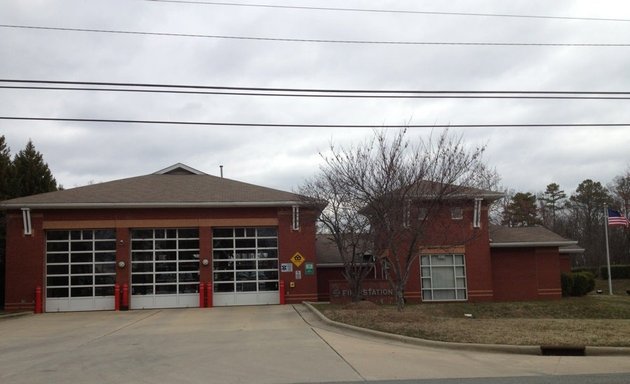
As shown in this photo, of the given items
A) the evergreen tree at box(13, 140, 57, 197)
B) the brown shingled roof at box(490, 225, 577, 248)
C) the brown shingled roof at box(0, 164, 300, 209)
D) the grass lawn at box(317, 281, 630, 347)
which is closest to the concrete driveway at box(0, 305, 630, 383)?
the grass lawn at box(317, 281, 630, 347)

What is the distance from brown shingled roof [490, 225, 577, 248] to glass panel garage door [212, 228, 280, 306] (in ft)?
38.8

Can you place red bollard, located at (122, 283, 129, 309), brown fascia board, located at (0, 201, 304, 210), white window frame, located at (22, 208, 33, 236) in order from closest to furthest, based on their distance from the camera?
brown fascia board, located at (0, 201, 304, 210) → white window frame, located at (22, 208, 33, 236) → red bollard, located at (122, 283, 129, 309)

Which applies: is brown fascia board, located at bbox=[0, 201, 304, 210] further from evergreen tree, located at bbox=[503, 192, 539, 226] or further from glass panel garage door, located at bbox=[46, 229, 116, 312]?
evergreen tree, located at bbox=[503, 192, 539, 226]

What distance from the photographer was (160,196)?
30.3 meters

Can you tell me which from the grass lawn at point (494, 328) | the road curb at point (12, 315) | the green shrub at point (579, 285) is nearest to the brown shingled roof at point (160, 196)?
the road curb at point (12, 315)

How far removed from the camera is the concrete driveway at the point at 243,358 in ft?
34.0

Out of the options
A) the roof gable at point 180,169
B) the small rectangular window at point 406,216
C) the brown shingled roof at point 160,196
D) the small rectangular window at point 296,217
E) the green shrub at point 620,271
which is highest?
the roof gable at point 180,169

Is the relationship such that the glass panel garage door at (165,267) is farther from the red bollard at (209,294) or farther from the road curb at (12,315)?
the road curb at (12,315)

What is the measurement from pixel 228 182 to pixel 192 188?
8.13 ft

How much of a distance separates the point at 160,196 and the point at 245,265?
556 cm

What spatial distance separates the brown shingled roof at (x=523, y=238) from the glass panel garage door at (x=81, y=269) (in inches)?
783

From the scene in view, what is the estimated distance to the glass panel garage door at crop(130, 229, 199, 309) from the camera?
29.7m

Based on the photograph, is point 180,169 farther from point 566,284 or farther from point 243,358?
point 243,358

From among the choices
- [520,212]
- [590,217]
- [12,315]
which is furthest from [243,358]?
[590,217]
